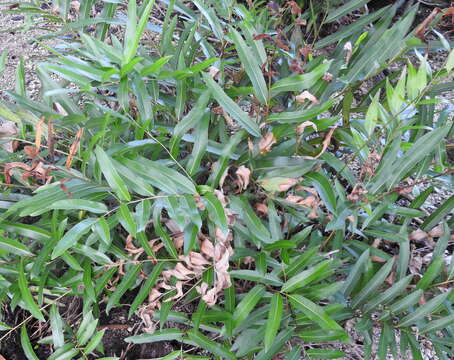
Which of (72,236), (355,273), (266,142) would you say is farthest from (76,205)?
(355,273)

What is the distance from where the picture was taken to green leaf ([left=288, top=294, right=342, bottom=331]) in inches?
31.8

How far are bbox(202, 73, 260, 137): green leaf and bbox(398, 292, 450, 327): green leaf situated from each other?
Answer: 45 cm

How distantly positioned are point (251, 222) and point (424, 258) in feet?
1.95

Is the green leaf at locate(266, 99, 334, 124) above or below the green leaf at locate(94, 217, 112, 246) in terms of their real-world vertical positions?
above

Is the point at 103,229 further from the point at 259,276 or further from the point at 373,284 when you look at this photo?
the point at 373,284

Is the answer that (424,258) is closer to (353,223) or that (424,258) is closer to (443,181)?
(443,181)

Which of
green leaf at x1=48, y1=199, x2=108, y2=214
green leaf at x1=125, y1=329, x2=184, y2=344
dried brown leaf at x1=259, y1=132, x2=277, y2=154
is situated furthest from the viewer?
green leaf at x1=125, y1=329, x2=184, y2=344

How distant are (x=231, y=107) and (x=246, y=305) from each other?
369 millimetres

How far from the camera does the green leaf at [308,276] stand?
83 centimetres

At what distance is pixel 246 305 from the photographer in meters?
0.88

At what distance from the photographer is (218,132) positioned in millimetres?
1065

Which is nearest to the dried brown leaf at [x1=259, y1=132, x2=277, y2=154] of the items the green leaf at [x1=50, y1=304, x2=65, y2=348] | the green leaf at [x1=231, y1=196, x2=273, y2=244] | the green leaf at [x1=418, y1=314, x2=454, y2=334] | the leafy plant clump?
the leafy plant clump

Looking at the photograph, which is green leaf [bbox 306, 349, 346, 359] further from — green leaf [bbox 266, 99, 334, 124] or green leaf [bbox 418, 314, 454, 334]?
green leaf [bbox 266, 99, 334, 124]

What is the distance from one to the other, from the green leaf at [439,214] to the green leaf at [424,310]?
202 millimetres
